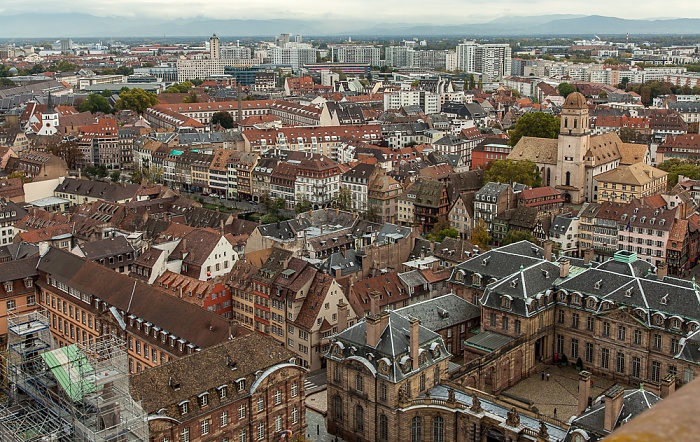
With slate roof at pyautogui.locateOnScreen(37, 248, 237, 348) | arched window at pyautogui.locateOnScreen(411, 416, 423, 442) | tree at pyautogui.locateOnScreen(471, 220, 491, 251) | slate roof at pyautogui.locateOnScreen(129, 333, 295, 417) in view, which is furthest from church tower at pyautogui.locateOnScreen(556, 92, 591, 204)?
slate roof at pyautogui.locateOnScreen(129, 333, 295, 417)

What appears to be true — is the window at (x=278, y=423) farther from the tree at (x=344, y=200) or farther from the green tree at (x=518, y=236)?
the tree at (x=344, y=200)

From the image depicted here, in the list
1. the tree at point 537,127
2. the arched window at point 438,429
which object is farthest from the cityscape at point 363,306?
the tree at point 537,127

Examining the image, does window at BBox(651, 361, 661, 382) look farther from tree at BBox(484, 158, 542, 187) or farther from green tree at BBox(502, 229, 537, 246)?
tree at BBox(484, 158, 542, 187)

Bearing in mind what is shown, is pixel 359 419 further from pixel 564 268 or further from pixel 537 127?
pixel 537 127

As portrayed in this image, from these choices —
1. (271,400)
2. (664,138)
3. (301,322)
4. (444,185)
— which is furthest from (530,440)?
(664,138)

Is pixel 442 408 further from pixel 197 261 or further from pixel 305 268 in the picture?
pixel 197 261

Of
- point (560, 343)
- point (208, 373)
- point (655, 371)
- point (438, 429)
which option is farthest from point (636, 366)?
point (208, 373)
